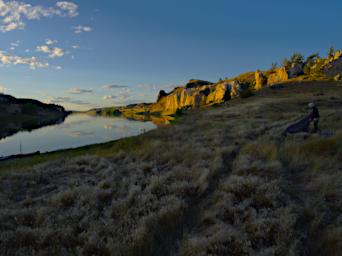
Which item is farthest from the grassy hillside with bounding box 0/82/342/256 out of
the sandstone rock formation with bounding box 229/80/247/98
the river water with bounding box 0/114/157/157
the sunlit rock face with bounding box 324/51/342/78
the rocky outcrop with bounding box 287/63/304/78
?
the sandstone rock formation with bounding box 229/80/247/98

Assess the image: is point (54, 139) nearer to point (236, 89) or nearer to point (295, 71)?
point (295, 71)

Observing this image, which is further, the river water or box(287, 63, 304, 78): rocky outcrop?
box(287, 63, 304, 78): rocky outcrop

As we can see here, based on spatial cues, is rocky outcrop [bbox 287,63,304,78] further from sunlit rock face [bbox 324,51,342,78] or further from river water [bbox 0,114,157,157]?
river water [bbox 0,114,157,157]

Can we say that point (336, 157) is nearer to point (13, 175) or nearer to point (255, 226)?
point (255, 226)

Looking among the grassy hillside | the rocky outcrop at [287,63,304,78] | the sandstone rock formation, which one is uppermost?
the rocky outcrop at [287,63,304,78]

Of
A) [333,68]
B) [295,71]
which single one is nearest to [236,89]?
[295,71]

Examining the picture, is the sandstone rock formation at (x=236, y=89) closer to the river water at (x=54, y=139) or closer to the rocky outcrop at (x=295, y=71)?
the rocky outcrop at (x=295, y=71)

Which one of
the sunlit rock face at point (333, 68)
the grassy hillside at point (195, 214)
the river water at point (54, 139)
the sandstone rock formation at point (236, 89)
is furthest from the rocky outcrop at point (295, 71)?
the grassy hillside at point (195, 214)

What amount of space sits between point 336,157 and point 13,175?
553 inches

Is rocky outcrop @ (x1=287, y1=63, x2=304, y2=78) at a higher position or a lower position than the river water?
higher

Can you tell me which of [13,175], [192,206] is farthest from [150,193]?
[13,175]

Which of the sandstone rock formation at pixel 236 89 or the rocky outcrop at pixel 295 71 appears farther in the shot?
the sandstone rock formation at pixel 236 89

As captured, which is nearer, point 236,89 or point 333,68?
point 333,68

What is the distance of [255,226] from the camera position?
4734 mm
